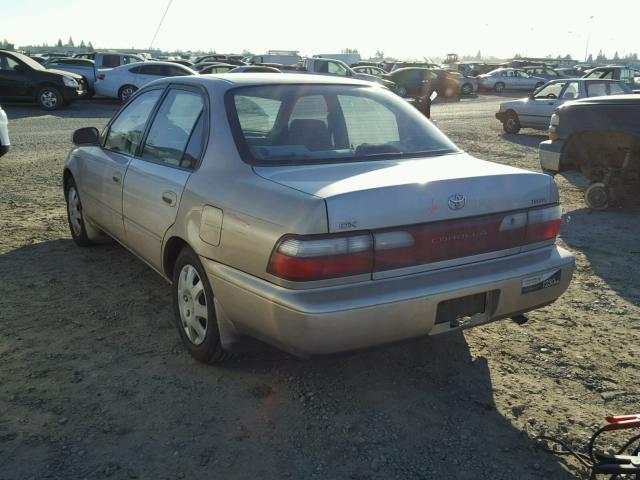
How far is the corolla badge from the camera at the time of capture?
305cm

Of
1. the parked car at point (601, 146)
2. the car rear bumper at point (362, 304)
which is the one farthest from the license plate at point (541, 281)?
the parked car at point (601, 146)

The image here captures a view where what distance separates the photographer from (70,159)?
5684mm

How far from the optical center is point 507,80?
115ft

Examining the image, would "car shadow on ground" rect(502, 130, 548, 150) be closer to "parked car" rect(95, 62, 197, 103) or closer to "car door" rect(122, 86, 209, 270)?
"parked car" rect(95, 62, 197, 103)

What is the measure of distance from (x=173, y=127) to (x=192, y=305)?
117 cm

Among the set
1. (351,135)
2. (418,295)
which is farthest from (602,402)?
(351,135)

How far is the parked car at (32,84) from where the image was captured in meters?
18.6

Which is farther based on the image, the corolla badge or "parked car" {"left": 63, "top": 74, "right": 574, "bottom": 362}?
the corolla badge

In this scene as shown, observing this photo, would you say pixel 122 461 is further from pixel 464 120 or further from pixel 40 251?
pixel 464 120

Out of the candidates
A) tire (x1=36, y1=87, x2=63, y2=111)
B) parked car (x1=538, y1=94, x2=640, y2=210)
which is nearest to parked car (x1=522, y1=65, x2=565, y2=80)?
tire (x1=36, y1=87, x2=63, y2=111)

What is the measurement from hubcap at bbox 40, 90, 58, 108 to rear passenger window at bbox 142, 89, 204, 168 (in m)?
16.8

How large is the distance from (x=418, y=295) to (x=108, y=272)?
314cm

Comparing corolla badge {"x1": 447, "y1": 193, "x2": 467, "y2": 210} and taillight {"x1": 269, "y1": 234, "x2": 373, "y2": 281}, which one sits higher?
corolla badge {"x1": 447, "y1": 193, "x2": 467, "y2": 210}

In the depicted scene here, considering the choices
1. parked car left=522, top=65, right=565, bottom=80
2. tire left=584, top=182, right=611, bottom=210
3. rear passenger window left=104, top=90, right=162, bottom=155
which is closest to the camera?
rear passenger window left=104, top=90, right=162, bottom=155
